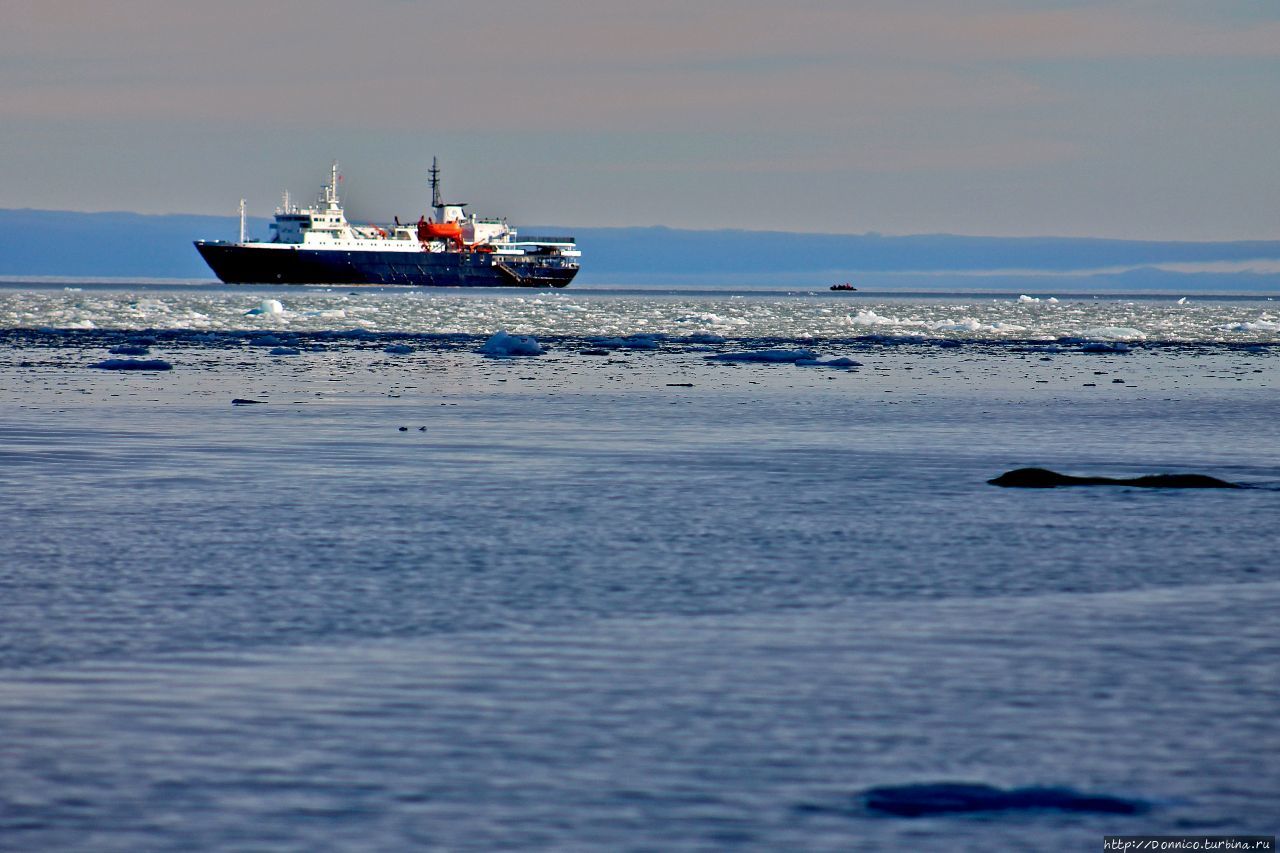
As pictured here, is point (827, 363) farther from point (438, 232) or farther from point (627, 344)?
point (438, 232)

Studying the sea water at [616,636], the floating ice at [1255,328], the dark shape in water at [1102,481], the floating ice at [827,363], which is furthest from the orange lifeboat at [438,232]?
the dark shape in water at [1102,481]

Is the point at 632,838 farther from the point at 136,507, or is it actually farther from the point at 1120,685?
the point at 136,507

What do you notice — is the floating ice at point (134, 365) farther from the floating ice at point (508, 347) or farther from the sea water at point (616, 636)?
the sea water at point (616, 636)

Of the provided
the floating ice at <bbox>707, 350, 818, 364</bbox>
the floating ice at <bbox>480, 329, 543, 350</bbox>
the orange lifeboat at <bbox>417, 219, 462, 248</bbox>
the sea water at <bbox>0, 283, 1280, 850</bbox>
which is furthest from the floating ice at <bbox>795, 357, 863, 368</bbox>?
the orange lifeboat at <bbox>417, 219, 462, 248</bbox>

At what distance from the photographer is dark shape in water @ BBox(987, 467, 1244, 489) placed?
35.1ft

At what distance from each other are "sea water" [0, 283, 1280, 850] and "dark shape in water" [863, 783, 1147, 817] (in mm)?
60

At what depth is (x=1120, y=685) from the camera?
530 cm

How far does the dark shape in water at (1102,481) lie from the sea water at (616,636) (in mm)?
223

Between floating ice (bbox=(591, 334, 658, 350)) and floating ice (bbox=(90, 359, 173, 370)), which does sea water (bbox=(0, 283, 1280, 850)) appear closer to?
floating ice (bbox=(90, 359, 173, 370))

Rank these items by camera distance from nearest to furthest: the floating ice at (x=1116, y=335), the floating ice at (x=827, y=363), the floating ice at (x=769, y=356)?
the floating ice at (x=827, y=363) → the floating ice at (x=769, y=356) → the floating ice at (x=1116, y=335)

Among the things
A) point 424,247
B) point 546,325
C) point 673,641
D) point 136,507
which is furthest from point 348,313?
point 424,247

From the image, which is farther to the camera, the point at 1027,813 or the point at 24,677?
the point at 24,677

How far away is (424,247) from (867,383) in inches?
4186

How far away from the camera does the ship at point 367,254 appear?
121 meters
